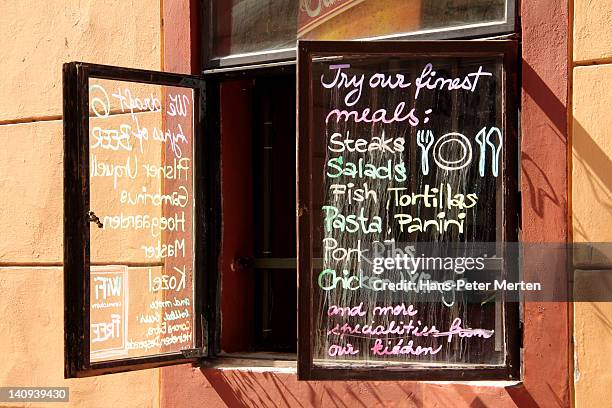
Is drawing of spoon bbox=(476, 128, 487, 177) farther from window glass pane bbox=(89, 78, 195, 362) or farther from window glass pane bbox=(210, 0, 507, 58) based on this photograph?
window glass pane bbox=(89, 78, 195, 362)

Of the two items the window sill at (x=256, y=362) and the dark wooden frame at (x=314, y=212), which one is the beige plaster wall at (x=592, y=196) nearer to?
the dark wooden frame at (x=314, y=212)

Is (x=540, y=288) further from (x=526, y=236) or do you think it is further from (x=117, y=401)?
(x=117, y=401)

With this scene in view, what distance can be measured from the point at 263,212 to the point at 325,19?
4.39 ft

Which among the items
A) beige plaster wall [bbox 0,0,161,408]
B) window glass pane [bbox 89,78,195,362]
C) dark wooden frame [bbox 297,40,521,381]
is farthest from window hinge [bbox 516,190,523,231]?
beige plaster wall [bbox 0,0,161,408]

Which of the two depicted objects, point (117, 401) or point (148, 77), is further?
point (117, 401)

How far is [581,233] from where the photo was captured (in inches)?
187

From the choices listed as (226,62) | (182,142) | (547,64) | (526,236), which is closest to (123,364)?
(182,142)

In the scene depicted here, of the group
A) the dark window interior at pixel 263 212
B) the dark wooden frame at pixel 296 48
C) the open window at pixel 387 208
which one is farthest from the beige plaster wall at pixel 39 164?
the open window at pixel 387 208

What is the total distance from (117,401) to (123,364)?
85 centimetres

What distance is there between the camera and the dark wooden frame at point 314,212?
15.7 feet

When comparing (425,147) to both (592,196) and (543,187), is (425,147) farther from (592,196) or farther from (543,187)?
(592,196)

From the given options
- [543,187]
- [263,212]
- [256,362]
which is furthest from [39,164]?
[543,187]

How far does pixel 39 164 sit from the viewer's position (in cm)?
666

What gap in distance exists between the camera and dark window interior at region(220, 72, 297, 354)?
6.19 m
